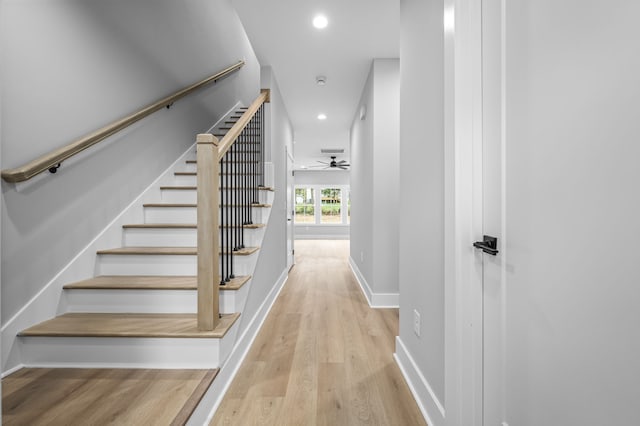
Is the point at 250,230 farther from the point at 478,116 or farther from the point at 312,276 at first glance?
the point at 312,276

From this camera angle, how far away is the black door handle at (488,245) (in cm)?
102

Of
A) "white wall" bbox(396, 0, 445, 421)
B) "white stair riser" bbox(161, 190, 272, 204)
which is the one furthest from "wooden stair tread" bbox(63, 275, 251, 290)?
"white wall" bbox(396, 0, 445, 421)

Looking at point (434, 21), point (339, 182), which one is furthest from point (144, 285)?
point (339, 182)

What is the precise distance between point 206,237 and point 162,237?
40.3 inches

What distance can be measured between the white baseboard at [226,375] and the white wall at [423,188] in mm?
1021

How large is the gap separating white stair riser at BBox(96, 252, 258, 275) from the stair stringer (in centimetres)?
9

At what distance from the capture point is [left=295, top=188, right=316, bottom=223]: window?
10.5 metres

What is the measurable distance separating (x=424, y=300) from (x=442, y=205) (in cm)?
52

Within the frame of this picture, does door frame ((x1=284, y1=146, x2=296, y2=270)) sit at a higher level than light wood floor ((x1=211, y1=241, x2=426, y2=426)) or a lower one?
higher

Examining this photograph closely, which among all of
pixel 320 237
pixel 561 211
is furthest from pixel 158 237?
pixel 320 237

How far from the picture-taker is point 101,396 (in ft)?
4.25

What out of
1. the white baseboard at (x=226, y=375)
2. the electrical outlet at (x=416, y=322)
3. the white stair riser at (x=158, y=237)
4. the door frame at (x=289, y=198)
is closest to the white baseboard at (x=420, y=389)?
the electrical outlet at (x=416, y=322)

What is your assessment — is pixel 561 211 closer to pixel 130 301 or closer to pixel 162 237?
pixel 130 301

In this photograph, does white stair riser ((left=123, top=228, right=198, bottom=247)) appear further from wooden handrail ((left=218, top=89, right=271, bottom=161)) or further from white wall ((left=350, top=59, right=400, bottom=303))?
white wall ((left=350, top=59, right=400, bottom=303))
